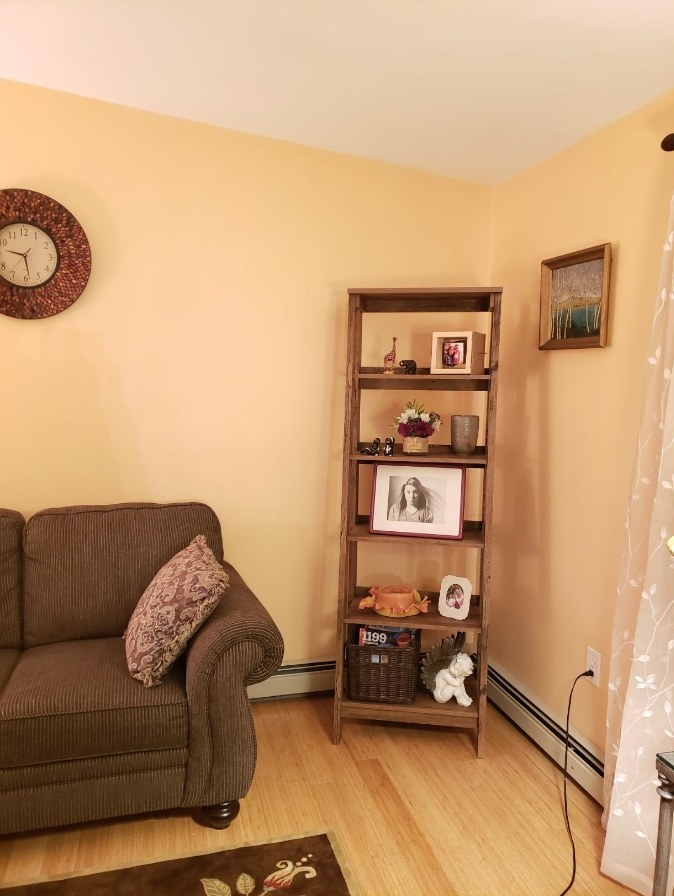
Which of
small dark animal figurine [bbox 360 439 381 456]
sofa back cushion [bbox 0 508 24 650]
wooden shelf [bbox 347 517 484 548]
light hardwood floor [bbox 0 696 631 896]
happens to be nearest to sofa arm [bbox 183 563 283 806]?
light hardwood floor [bbox 0 696 631 896]

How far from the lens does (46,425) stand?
2596 mm

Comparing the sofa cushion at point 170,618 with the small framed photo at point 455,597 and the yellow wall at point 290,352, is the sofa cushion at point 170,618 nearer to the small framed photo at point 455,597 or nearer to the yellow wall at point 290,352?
the yellow wall at point 290,352

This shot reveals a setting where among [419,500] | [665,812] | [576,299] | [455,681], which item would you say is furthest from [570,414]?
[665,812]

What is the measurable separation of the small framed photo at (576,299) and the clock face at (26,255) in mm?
1837

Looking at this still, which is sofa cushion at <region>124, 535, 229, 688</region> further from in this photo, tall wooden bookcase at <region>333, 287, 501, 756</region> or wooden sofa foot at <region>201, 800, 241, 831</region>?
tall wooden bookcase at <region>333, 287, 501, 756</region>

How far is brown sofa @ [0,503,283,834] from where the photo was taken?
6.33 ft

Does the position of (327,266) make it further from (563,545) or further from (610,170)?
(563,545)

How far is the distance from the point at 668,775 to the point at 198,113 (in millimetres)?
2586

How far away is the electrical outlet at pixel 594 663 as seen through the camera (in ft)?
7.75

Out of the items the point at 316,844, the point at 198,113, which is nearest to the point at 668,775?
the point at 316,844

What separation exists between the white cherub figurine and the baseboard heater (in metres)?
0.28

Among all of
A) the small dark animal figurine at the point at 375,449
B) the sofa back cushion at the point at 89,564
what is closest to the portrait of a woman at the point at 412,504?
the small dark animal figurine at the point at 375,449

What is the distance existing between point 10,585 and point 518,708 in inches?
78.9

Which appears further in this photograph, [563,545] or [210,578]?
[563,545]
